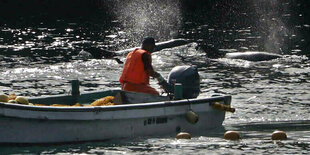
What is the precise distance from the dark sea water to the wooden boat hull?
0.22 m

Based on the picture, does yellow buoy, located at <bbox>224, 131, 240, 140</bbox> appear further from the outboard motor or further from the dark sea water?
the outboard motor

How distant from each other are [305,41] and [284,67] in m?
10.9

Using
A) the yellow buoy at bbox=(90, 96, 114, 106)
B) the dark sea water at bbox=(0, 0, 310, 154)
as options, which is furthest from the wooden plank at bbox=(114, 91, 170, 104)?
the dark sea water at bbox=(0, 0, 310, 154)

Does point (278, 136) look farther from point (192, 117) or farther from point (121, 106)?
point (121, 106)

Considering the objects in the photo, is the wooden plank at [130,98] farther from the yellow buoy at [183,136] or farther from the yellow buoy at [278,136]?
the yellow buoy at [278,136]

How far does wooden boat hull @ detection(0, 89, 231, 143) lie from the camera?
55.8ft

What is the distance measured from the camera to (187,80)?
20062mm

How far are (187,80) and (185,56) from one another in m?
16.6

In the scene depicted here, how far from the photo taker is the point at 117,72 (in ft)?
103

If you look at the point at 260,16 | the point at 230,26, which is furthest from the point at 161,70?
the point at 260,16

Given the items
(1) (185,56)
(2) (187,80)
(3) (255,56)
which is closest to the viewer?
(2) (187,80)

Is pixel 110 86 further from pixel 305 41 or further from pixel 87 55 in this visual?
pixel 305 41

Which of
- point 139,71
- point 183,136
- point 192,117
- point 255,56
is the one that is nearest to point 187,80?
point 139,71

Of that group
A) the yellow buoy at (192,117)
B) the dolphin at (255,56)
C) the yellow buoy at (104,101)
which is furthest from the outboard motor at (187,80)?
the dolphin at (255,56)
